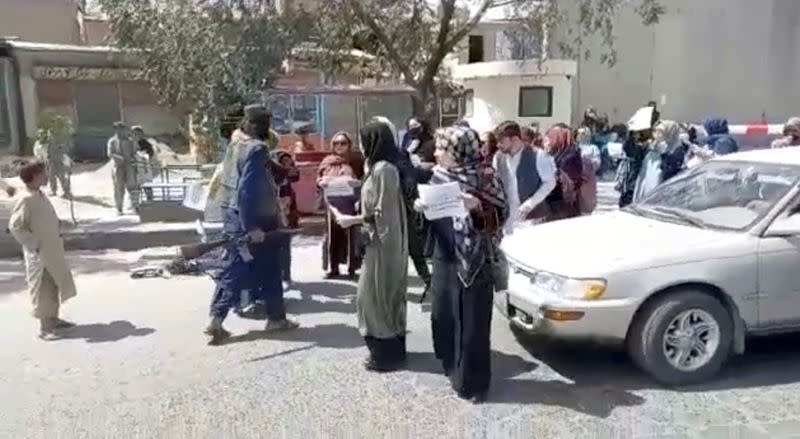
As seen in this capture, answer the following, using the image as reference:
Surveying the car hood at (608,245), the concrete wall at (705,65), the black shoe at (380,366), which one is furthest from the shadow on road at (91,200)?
the concrete wall at (705,65)

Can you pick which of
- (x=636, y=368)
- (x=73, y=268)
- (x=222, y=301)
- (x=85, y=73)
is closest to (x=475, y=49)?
(x=85, y=73)

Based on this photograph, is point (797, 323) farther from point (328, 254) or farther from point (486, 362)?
point (328, 254)

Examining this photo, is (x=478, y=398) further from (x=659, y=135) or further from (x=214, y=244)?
(x=659, y=135)

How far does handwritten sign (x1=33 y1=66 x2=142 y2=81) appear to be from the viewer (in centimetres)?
1898

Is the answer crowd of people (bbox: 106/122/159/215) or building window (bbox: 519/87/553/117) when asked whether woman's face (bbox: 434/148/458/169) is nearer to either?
crowd of people (bbox: 106/122/159/215)

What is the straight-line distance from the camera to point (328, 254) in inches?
287

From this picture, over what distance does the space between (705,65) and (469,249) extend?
22269 mm

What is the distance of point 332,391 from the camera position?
167 inches

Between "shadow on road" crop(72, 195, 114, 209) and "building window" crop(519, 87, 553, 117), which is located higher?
"building window" crop(519, 87, 553, 117)

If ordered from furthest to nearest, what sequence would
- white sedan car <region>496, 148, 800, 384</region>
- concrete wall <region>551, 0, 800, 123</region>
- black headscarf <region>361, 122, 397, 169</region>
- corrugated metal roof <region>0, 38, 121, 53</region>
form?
concrete wall <region>551, 0, 800, 123</region> < corrugated metal roof <region>0, 38, 121, 53</region> < black headscarf <region>361, 122, 397, 169</region> < white sedan car <region>496, 148, 800, 384</region>

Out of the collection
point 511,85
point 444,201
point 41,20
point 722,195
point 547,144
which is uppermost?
point 41,20

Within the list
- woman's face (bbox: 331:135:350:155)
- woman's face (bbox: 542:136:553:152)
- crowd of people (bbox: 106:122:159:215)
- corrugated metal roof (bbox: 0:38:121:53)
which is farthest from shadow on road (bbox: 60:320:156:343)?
corrugated metal roof (bbox: 0:38:121:53)

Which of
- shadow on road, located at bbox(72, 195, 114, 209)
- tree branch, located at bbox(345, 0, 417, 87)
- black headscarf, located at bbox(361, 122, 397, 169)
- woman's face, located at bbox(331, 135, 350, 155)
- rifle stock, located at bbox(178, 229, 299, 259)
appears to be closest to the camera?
black headscarf, located at bbox(361, 122, 397, 169)

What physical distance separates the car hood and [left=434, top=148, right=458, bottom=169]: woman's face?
92 centimetres
